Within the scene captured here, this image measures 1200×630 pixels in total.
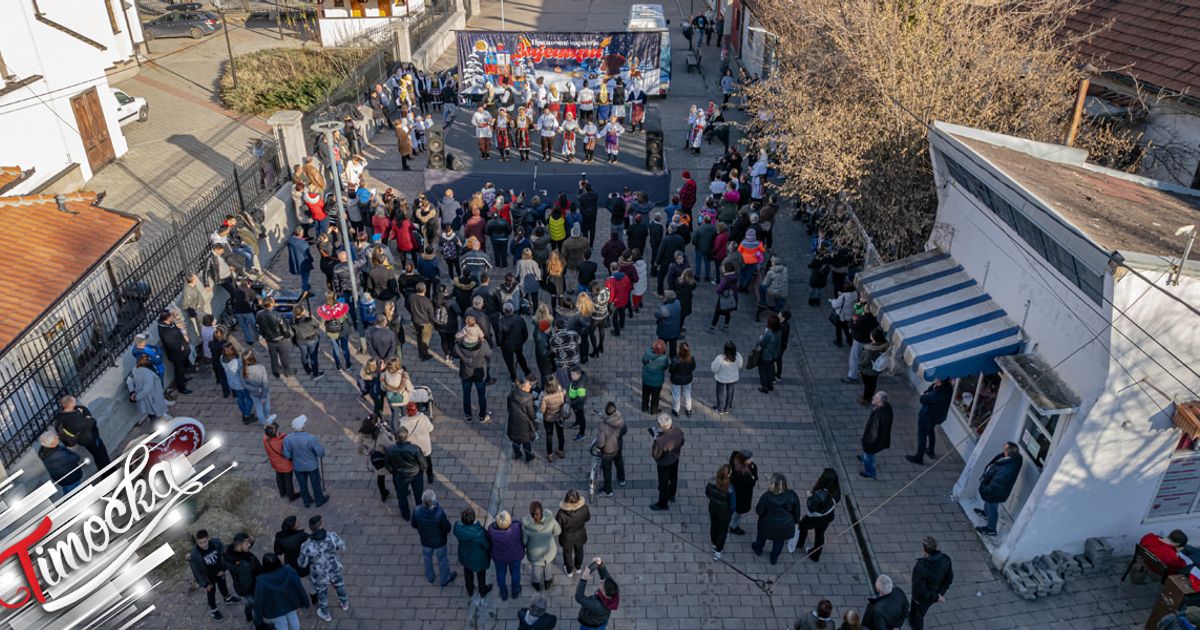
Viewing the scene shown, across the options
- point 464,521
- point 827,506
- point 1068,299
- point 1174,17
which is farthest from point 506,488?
point 1174,17

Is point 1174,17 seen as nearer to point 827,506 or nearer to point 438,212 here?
point 827,506

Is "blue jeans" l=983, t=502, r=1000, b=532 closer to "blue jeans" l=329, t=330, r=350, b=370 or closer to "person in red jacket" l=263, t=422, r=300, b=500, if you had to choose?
"person in red jacket" l=263, t=422, r=300, b=500

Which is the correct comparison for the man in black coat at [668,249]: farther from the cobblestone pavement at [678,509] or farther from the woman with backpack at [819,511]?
the woman with backpack at [819,511]

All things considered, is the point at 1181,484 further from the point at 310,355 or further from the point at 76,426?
the point at 76,426

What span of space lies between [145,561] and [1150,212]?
42.2 ft

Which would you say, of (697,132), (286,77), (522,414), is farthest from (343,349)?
(286,77)

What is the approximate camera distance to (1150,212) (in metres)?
10.7

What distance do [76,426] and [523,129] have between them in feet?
42.9

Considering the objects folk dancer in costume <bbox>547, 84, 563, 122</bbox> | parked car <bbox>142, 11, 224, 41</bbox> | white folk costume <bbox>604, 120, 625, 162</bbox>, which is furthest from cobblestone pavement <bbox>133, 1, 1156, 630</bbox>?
parked car <bbox>142, 11, 224, 41</bbox>

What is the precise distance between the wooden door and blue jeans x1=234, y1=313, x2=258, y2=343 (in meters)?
13.2

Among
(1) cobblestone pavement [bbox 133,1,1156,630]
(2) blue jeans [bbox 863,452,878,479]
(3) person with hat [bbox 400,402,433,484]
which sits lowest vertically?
(1) cobblestone pavement [bbox 133,1,1156,630]

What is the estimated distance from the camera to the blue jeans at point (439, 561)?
31.1 ft

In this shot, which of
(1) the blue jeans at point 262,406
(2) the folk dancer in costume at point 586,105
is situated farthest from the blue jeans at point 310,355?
(2) the folk dancer in costume at point 586,105

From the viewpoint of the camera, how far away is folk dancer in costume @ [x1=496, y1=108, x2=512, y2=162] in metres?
21.2
